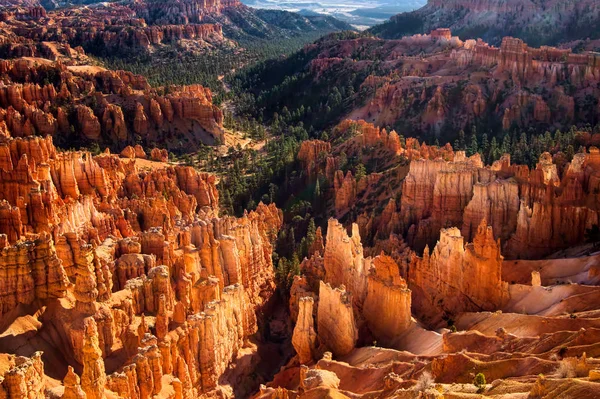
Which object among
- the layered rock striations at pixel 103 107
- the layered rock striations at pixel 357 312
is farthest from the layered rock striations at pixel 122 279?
the layered rock striations at pixel 103 107

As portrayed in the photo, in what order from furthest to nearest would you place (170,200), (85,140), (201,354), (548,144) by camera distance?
(85,140), (548,144), (170,200), (201,354)

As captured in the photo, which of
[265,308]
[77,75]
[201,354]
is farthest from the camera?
[77,75]

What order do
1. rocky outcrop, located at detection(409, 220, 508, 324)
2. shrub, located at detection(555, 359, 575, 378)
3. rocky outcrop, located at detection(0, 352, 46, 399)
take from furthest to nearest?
1. rocky outcrop, located at detection(409, 220, 508, 324)
2. rocky outcrop, located at detection(0, 352, 46, 399)
3. shrub, located at detection(555, 359, 575, 378)

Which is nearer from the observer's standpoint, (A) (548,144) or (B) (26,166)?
(B) (26,166)

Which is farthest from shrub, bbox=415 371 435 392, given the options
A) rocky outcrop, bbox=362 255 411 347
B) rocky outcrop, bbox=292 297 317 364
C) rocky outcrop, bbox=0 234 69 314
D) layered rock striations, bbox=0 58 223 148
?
layered rock striations, bbox=0 58 223 148

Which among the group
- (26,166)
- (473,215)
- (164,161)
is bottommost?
(164,161)

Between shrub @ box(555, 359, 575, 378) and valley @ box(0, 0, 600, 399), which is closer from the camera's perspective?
shrub @ box(555, 359, 575, 378)

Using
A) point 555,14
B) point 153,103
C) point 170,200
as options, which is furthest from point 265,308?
point 555,14

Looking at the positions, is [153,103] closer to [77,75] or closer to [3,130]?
[77,75]

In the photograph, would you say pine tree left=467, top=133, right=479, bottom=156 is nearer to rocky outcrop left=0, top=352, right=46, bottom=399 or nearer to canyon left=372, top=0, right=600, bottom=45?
rocky outcrop left=0, top=352, right=46, bottom=399
